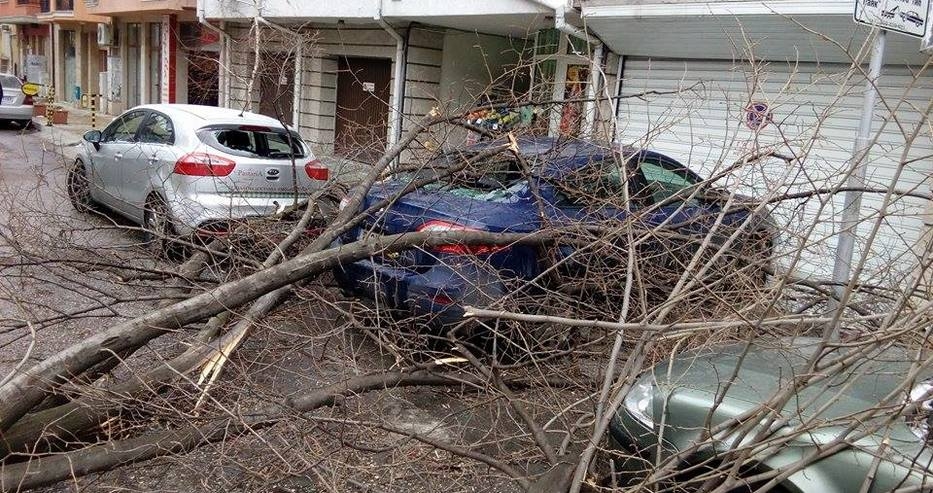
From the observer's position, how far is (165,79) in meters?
20.9

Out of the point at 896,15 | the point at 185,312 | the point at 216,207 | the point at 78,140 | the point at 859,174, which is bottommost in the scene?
the point at 78,140

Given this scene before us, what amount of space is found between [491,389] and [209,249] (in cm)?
224

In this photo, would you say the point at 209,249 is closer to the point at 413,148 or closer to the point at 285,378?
the point at 285,378

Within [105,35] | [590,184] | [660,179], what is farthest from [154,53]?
[590,184]

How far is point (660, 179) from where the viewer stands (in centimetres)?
534

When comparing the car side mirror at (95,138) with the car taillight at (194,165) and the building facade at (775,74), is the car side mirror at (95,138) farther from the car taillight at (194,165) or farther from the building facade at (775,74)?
the building facade at (775,74)

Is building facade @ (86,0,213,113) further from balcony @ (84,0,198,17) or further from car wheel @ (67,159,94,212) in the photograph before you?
car wheel @ (67,159,94,212)

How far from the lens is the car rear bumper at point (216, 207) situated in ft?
19.0

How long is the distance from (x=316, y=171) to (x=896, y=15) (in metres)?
5.38

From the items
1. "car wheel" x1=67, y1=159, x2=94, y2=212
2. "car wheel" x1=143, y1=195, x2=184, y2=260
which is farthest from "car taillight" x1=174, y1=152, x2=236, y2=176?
"car wheel" x1=67, y1=159, x2=94, y2=212

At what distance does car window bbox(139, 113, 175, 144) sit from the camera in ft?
23.6

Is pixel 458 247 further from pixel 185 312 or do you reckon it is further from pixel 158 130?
pixel 158 130

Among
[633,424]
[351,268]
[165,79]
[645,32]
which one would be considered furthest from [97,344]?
[165,79]

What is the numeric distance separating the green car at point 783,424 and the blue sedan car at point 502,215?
114cm
